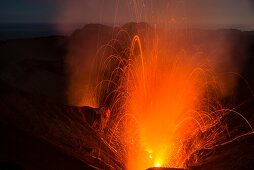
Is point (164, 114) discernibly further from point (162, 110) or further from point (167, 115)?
point (162, 110)

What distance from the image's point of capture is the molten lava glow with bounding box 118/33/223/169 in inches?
616

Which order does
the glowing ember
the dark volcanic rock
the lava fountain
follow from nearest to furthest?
1. the dark volcanic rock
2. the lava fountain
3. the glowing ember

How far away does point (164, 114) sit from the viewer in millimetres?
19469

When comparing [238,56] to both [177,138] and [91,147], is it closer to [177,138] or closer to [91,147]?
[177,138]

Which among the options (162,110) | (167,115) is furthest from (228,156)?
(162,110)

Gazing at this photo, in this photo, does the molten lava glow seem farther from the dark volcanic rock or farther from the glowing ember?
the dark volcanic rock

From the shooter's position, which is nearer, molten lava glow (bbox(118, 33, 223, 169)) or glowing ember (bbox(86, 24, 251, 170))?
molten lava glow (bbox(118, 33, 223, 169))

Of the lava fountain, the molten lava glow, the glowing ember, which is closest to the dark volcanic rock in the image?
the glowing ember

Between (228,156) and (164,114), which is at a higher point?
(228,156)

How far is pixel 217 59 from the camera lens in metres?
29.9

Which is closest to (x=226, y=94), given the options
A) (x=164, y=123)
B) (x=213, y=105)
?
(x=213, y=105)

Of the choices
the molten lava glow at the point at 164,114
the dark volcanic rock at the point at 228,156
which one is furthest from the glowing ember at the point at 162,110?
the dark volcanic rock at the point at 228,156

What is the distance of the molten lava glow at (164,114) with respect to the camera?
15.7 m

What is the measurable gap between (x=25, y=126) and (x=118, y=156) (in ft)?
11.9
